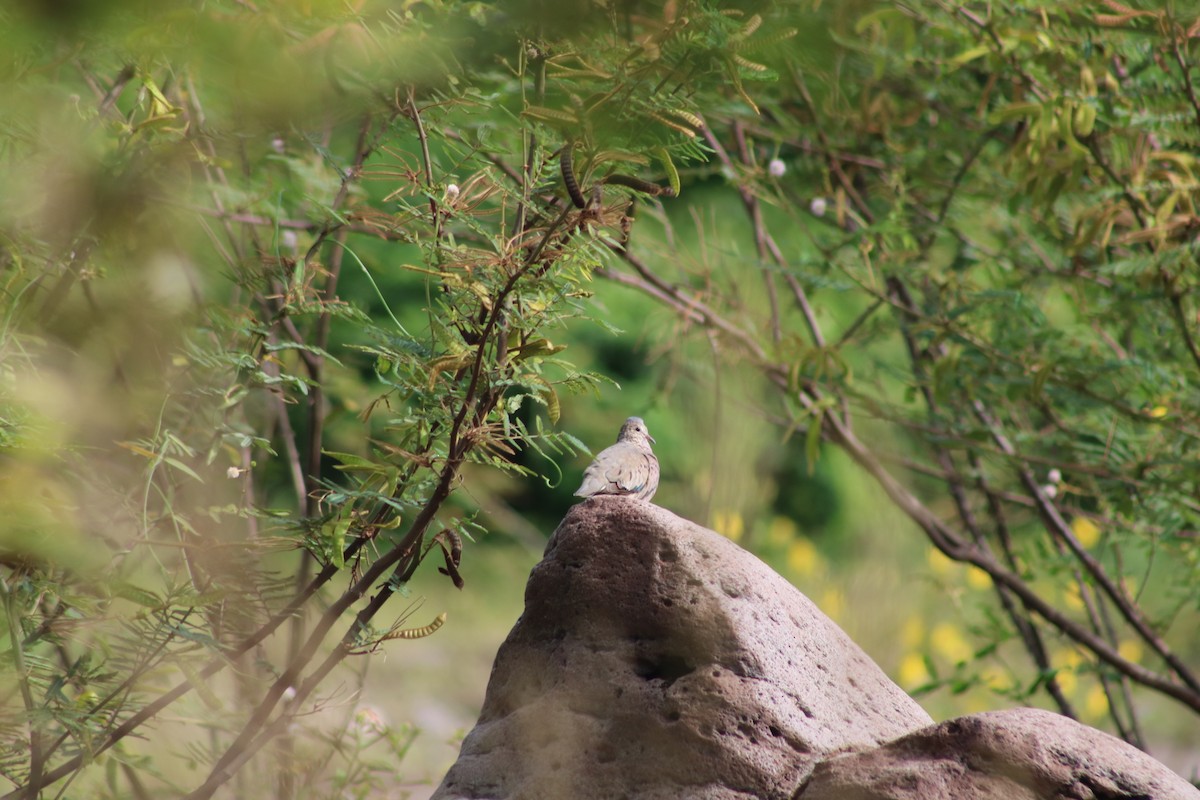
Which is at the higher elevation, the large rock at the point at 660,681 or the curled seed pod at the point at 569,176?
the curled seed pod at the point at 569,176

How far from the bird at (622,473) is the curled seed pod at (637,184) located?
0.57 meters

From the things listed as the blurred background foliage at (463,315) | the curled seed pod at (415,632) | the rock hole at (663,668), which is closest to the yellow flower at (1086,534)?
the blurred background foliage at (463,315)

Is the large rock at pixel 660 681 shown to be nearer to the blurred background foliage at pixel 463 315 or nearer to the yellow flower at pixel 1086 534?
the blurred background foliage at pixel 463 315

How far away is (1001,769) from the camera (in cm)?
155

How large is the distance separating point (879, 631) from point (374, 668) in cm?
261

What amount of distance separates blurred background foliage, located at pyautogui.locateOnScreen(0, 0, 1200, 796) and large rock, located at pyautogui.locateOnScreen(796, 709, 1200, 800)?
0.58m

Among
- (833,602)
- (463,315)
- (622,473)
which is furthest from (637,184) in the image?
(833,602)

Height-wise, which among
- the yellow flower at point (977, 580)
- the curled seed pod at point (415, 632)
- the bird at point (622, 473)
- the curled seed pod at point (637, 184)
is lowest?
→ the curled seed pod at point (415, 632)

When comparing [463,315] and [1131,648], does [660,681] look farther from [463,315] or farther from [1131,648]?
[1131,648]

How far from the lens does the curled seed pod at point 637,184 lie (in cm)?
152

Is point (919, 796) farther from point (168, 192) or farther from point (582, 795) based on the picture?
point (168, 192)

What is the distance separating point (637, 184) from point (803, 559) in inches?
226

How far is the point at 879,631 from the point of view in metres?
5.65

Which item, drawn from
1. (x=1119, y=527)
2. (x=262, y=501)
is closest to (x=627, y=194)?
(x=262, y=501)
